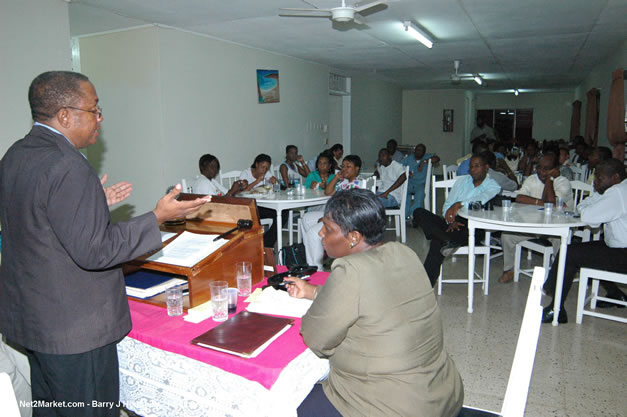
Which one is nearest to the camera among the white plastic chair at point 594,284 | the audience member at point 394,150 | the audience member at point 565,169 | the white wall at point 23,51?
the white plastic chair at point 594,284

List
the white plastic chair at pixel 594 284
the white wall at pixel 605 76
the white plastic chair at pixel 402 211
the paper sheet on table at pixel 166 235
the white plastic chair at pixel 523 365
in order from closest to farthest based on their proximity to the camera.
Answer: the white plastic chair at pixel 523 365, the paper sheet on table at pixel 166 235, the white plastic chair at pixel 594 284, the white plastic chair at pixel 402 211, the white wall at pixel 605 76

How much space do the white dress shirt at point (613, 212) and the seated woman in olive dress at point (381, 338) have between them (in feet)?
7.76

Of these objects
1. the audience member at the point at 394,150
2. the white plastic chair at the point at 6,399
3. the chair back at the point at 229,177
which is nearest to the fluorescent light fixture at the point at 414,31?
the chair back at the point at 229,177

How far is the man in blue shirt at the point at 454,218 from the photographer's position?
4.04m

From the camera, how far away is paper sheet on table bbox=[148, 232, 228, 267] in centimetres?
186

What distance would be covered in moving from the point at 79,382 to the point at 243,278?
74 cm

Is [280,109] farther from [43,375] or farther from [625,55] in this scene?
[43,375]

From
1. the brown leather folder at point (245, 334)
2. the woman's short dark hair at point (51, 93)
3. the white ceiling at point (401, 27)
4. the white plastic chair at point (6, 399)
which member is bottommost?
the brown leather folder at point (245, 334)

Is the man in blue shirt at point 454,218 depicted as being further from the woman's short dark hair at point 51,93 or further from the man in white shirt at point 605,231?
the woman's short dark hair at point 51,93

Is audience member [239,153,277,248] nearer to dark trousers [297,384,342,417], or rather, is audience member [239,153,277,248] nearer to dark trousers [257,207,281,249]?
dark trousers [257,207,281,249]

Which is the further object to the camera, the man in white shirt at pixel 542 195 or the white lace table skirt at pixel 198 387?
Answer: the man in white shirt at pixel 542 195

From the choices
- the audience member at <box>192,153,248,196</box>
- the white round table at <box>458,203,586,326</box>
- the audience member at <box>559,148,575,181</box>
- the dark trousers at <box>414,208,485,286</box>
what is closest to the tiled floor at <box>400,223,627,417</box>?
the white round table at <box>458,203,586,326</box>

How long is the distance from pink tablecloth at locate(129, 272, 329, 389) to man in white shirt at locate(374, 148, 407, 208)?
14.8 feet

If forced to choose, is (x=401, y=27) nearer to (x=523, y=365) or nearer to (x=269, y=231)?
(x=269, y=231)
